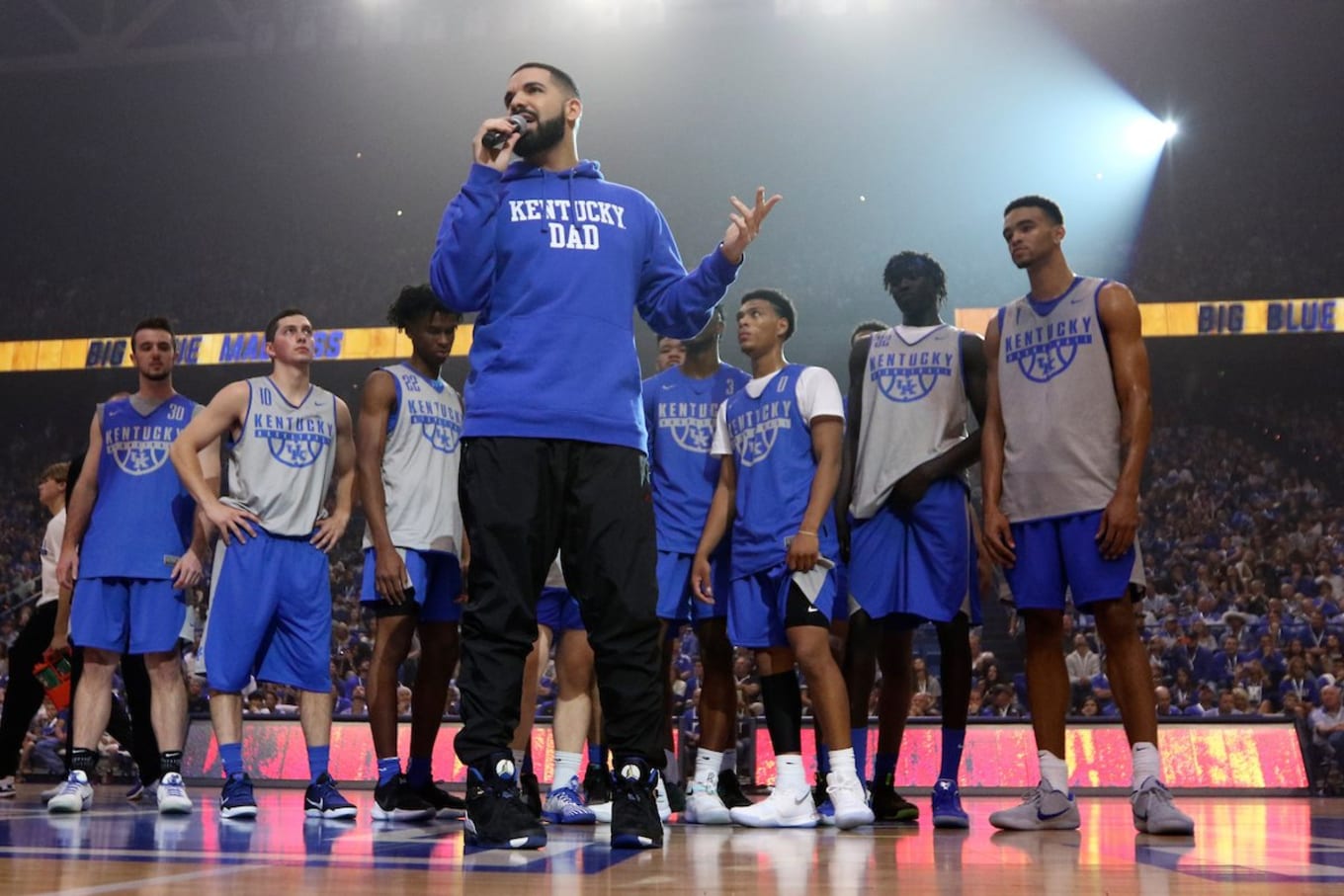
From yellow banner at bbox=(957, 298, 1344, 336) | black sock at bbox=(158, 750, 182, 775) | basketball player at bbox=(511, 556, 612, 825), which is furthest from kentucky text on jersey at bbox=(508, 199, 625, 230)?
yellow banner at bbox=(957, 298, 1344, 336)

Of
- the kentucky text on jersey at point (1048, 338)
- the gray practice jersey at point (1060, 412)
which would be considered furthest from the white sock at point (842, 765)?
the kentucky text on jersey at point (1048, 338)

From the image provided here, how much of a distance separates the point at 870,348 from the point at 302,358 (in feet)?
6.25

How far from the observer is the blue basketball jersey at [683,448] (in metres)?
4.25

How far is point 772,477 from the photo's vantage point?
387 centimetres

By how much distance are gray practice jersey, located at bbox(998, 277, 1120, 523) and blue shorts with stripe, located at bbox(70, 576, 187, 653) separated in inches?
112

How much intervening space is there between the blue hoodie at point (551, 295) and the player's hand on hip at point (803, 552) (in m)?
0.94

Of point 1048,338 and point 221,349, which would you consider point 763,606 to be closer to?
point 1048,338

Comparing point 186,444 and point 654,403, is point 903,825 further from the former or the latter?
point 186,444

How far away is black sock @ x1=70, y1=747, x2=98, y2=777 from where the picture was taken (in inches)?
171

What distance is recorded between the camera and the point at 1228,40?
16.4 metres

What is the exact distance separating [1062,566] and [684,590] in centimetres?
126

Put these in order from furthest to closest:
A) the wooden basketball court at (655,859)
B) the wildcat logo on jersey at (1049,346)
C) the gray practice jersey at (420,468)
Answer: the gray practice jersey at (420,468) → the wildcat logo on jersey at (1049,346) → the wooden basketball court at (655,859)

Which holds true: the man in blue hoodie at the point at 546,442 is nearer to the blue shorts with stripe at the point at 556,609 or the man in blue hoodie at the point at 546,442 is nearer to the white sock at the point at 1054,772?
the white sock at the point at 1054,772

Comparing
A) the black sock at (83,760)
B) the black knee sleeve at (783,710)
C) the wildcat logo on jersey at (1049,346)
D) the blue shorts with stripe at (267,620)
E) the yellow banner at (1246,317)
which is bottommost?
the black sock at (83,760)
